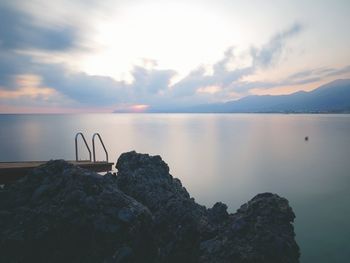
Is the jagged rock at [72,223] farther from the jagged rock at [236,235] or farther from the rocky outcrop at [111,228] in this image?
the jagged rock at [236,235]

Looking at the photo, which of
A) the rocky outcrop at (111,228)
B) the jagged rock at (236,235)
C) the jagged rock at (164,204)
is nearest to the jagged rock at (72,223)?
the rocky outcrop at (111,228)

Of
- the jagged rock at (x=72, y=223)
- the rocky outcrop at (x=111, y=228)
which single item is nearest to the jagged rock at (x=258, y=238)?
the rocky outcrop at (x=111, y=228)

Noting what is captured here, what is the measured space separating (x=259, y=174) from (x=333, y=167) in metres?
11.8

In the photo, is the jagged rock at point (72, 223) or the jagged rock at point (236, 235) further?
the jagged rock at point (236, 235)

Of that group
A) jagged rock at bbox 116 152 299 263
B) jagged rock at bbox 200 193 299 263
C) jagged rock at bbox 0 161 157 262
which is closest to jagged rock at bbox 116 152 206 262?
jagged rock at bbox 116 152 299 263

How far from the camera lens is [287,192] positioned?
24625mm

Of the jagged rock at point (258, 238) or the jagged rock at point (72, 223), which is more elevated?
the jagged rock at point (72, 223)

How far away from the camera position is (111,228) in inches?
291

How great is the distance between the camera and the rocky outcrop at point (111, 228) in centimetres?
707

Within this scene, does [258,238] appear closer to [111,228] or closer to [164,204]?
[111,228]

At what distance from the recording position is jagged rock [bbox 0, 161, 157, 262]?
22.7ft

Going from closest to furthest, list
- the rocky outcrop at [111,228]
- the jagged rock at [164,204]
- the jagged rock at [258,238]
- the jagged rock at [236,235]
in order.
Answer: the rocky outcrop at [111,228], the jagged rock at [258,238], the jagged rock at [236,235], the jagged rock at [164,204]

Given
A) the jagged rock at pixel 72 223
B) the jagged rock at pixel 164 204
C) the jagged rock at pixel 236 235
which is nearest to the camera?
the jagged rock at pixel 72 223

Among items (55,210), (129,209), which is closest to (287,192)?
(129,209)
